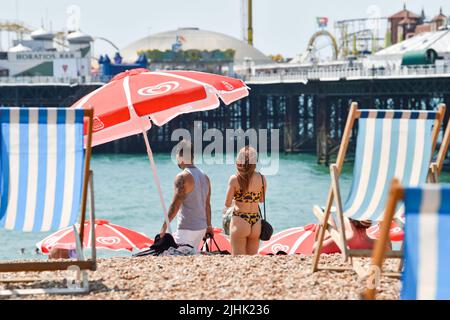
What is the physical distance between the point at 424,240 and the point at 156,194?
26.6m

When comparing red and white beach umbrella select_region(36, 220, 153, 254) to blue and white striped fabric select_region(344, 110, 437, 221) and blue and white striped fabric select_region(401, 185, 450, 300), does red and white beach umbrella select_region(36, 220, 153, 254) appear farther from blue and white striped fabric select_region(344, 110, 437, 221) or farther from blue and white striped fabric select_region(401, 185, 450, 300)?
blue and white striped fabric select_region(401, 185, 450, 300)

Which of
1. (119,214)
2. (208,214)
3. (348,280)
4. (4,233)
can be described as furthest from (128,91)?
(119,214)

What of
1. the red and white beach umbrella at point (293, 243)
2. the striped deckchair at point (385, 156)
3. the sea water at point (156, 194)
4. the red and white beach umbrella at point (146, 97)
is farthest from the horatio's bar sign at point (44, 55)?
the striped deckchair at point (385, 156)

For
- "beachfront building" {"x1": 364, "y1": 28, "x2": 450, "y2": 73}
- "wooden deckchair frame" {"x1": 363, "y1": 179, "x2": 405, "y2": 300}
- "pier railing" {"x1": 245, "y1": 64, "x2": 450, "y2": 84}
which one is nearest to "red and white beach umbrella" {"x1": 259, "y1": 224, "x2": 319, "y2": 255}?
"wooden deckchair frame" {"x1": 363, "y1": 179, "x2": 405, "y2": 300}

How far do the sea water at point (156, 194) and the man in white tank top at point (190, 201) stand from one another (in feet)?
27.1

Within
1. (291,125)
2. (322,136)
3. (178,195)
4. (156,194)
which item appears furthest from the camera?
(291,125)

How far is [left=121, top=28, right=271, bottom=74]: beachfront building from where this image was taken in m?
76.6

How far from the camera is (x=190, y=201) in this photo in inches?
293

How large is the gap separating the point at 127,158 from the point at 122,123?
4062 cm

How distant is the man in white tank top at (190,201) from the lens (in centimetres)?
733

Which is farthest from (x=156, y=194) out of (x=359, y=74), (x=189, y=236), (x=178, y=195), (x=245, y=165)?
(x=245, y=165)

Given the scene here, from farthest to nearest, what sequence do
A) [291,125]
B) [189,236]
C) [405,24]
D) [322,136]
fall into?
[405,24] → [291,125] → [322,136] → [189,236]

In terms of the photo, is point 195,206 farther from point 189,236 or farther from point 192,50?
point 192,50
